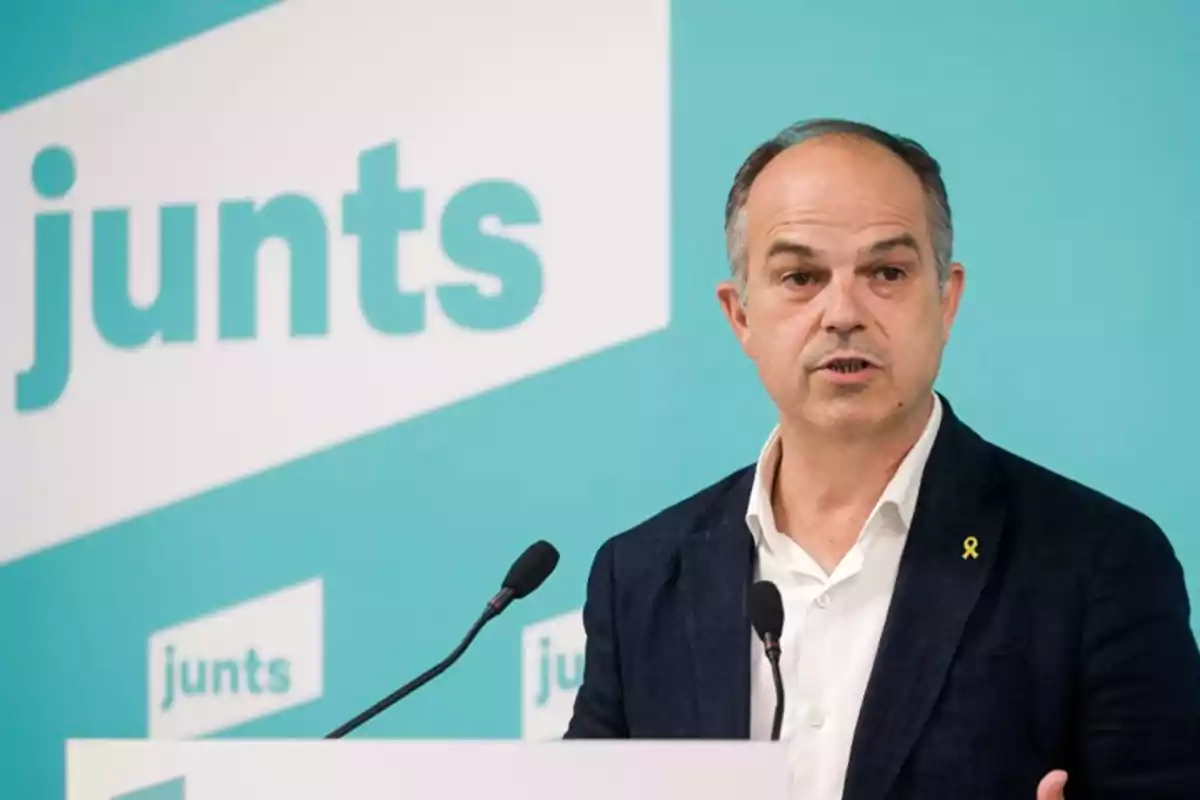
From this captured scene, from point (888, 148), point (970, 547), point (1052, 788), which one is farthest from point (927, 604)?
point (888, 148)

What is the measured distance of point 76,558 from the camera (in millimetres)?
2990

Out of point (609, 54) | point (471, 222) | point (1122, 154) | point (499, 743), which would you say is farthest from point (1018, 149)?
point (499, 743)

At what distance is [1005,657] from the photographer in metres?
2.00

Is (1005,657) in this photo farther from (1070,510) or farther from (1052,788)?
(1052,788)

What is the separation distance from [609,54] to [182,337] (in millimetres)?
1028

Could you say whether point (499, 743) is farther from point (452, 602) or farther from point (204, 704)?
point (204, 704)

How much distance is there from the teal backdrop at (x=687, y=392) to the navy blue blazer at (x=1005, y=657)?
0.43 metres

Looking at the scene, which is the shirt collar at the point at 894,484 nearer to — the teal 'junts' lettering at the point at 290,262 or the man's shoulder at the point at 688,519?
the man's shoulder at the point at 688,519

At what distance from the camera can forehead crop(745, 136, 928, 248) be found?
212 centimetres

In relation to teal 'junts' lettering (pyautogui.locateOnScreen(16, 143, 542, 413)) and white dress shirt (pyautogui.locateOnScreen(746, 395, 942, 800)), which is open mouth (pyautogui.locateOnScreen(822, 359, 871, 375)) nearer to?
white dress shirt (pyautogui.locateOnScreen(746, 395, 942, 800))

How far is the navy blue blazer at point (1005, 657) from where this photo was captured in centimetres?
193

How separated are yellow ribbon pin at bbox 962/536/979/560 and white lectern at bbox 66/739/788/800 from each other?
790 mm

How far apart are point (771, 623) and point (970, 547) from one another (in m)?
0.43

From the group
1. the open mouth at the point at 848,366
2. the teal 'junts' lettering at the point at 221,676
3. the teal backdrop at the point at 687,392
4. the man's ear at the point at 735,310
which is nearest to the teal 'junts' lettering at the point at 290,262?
the teal backdrop at the point at 687,392
